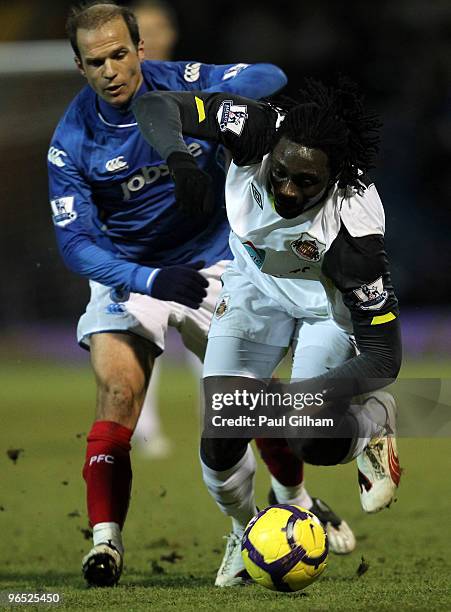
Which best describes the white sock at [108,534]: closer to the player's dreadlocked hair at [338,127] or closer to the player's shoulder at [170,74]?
the player's dreadlocked hair at [338,127]

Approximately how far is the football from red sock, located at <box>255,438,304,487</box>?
1208mm

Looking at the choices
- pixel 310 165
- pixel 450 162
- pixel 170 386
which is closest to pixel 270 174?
pixel 310 165

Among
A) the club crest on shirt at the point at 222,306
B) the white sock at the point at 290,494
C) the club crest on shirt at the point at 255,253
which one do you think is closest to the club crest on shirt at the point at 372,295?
the club crest on shirt at the point at 255,253

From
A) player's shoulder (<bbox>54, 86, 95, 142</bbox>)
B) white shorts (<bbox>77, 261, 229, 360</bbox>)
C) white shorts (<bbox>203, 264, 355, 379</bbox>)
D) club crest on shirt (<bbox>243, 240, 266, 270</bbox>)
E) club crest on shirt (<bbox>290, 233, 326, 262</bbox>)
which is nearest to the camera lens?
club crest on shirt (<bbox>290, 233, 326, 262</bbox>)

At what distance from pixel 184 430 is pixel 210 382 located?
555 cm

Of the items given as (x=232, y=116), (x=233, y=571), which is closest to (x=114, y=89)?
(x=232, y=116)

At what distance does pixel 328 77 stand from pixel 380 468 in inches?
411

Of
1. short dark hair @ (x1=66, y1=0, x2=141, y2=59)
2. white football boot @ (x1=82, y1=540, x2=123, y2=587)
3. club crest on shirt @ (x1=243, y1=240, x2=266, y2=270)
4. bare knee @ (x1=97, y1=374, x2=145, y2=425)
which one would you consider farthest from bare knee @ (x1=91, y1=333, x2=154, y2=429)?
short dark hair @ (x1=66, y1=0, x2=141, y2=59)

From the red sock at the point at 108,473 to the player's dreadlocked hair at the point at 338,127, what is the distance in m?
1.56

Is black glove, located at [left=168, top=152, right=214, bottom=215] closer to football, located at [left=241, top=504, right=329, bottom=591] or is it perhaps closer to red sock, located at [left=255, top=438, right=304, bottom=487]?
football, located at [left=241, top=504, right=329, bottom=591]

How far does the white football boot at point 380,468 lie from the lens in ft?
14.6

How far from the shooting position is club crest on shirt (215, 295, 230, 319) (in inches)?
186

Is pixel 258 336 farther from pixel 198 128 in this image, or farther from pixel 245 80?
pixel 245 80

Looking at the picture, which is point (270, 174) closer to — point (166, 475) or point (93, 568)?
point (93, 568)
